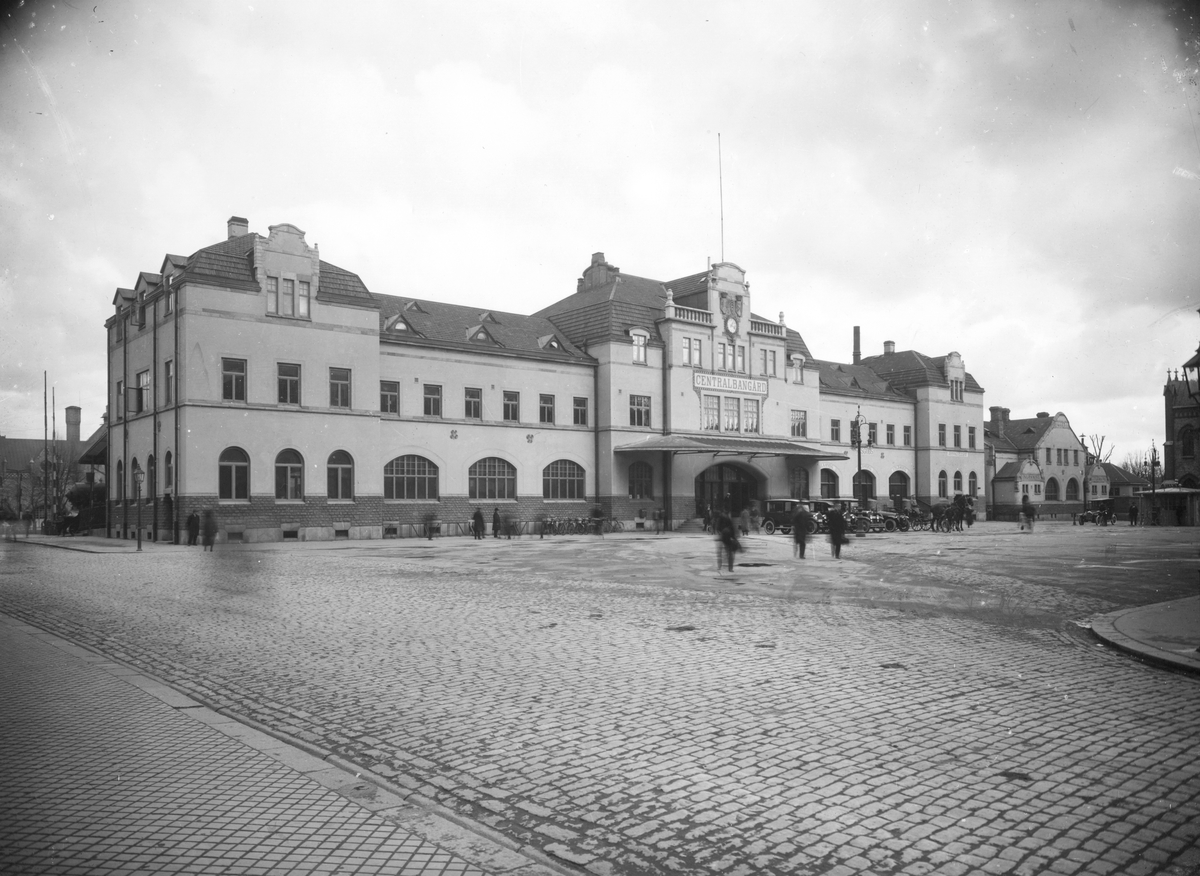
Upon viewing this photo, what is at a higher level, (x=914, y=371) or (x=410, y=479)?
(x=914, y=371)

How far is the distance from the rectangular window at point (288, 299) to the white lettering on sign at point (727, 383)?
22.6m

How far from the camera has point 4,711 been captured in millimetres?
7535

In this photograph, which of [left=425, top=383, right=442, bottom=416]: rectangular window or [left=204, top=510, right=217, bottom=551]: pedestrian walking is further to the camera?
[left=425, top=383, right=442, bottom=416]: rectangular window

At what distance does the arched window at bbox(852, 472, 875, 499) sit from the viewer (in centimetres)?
6372

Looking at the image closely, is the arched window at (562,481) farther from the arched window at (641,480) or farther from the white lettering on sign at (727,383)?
the white lettering on sign at (727,383)

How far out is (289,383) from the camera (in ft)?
129

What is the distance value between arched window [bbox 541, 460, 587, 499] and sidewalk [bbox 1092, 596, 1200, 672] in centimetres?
3574

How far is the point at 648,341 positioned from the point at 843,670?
4273cm

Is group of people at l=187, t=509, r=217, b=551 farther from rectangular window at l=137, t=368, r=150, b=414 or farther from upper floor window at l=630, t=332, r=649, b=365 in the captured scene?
upper floor window at l=630, t=332, r=649, b=365

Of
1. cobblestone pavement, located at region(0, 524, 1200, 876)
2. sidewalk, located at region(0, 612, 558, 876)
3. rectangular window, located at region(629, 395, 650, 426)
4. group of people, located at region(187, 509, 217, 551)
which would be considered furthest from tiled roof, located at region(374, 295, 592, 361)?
sidewalk, located at region(0, 612, 558, 876)

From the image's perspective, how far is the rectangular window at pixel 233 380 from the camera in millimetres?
37812

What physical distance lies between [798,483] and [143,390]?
37373 mm

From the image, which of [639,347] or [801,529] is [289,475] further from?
[801,529]

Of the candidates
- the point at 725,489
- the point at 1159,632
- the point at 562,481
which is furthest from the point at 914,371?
the point at 1159,632
